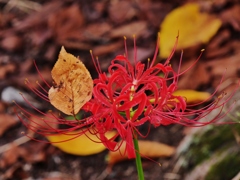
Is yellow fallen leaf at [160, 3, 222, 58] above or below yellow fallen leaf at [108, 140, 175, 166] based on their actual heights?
above

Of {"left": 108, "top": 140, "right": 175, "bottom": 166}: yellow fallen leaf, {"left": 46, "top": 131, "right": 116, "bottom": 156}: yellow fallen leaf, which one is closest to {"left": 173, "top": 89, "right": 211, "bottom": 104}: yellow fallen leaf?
{"left": 108, "top": 140, "right": 175, "bottom": 166}: yellow fallen leaf

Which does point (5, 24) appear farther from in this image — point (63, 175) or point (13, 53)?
point (63, 175)

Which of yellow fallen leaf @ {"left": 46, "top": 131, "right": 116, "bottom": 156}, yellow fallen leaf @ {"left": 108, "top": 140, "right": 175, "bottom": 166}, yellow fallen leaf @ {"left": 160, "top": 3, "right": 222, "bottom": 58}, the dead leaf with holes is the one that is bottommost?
yellow fallen leaf @ {"left": 46, "top": 131, "right": 116, "bottom": 156}

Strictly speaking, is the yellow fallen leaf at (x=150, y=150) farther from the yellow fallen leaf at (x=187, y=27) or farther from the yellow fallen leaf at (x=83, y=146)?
the yellow fallen leaf at (x=187, y=27)

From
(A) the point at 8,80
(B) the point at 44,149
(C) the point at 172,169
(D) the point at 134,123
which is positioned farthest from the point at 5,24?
(D) the point at 134,123

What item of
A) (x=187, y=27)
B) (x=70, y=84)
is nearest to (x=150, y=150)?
(x=187, y=27)

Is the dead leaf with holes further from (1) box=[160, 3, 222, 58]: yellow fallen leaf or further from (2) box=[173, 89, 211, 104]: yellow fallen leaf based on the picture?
(1) box=[160, 3, 222, 58]: yellow fallen leaf

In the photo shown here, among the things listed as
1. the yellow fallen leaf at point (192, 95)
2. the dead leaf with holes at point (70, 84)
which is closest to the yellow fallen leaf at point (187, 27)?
the yellow fallen leaf at point (192, 95)
